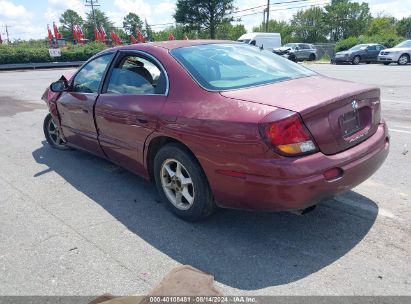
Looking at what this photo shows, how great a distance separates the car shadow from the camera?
2736mm

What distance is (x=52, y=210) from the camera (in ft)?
12.5

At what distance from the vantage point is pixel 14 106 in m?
10.3

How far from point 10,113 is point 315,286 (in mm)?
8874

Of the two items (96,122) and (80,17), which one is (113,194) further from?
(80,17)

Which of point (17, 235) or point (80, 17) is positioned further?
point (80, 17)

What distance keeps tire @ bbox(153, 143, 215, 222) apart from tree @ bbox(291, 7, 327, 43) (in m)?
91.1

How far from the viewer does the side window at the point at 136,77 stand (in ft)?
11.7

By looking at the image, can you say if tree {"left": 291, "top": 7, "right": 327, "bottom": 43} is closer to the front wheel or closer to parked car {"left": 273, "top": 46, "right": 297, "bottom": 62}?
parked car {"left": 273, "top": 46, "right": 297, "bottom": 62}

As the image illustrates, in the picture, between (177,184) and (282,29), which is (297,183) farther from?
(282,29)

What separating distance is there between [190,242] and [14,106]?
9043 mm

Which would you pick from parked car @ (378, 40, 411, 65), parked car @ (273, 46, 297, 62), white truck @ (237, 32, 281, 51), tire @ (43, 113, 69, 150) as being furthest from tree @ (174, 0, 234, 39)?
tire @ (43, 113, 69, 150)

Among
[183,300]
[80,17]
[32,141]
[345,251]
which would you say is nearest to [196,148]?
[183,300]

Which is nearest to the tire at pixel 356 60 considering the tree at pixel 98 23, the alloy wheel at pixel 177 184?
the alloy wheel at pixel 177 184

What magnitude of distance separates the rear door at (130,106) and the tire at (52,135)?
187 cm
